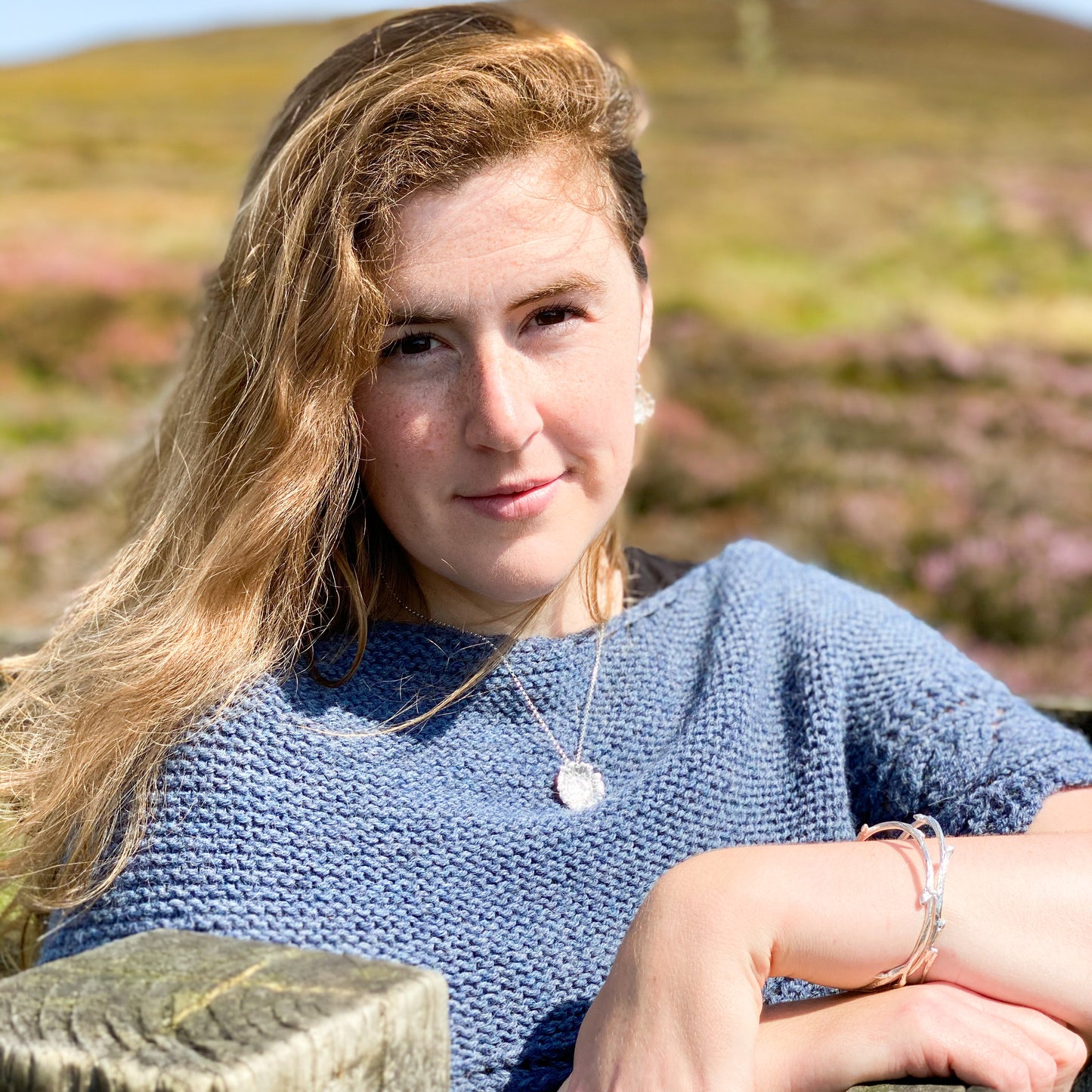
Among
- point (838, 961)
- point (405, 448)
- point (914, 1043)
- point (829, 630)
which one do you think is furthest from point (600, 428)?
point (914, 1043)

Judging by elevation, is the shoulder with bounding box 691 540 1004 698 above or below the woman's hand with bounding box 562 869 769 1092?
above

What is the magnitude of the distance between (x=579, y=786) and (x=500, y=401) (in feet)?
1.89

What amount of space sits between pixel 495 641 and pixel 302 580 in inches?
11.9

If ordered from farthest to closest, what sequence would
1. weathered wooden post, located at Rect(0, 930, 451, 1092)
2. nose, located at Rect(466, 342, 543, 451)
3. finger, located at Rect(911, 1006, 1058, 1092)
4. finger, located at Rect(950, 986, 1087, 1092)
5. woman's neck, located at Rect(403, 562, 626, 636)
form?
1. woman's neck, located at Rect(403, 562, 626, 636)
2. nose, located at Rect(466, 342, 543, 451)
3. finger, located at Rect(950, 986, 1087, 1092)
4. finger, located at Rect(911, 1006, 1058, 1092)
5. weathered wooden post, located at Rect(0, 930, 451, 1092)

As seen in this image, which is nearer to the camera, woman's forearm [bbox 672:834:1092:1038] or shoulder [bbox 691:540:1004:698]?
woman's forearm [bbox 672:834:1092:1038]

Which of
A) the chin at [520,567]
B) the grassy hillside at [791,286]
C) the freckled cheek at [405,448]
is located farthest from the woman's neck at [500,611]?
the grassy hillside at [791,286]

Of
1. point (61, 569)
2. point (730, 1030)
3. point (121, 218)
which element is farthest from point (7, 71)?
point (730, 1030)

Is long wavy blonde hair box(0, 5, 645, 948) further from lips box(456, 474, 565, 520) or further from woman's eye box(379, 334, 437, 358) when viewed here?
lips box(456, 474, 565, 520)

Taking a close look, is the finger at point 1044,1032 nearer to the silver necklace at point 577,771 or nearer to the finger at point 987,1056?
the finger at point 987,1056

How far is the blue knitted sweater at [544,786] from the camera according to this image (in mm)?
1665

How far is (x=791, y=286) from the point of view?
1015cm

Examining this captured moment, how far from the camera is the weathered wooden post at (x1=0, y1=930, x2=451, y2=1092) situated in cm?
86

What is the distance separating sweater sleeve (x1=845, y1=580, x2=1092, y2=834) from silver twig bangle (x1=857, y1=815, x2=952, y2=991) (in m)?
0.26

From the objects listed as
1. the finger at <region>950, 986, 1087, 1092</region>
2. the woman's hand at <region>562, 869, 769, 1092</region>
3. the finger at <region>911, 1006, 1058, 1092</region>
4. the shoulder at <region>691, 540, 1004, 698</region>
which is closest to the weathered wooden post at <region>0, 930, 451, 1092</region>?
the woman's hand at <region>562, 869, 769, 1092</region>
